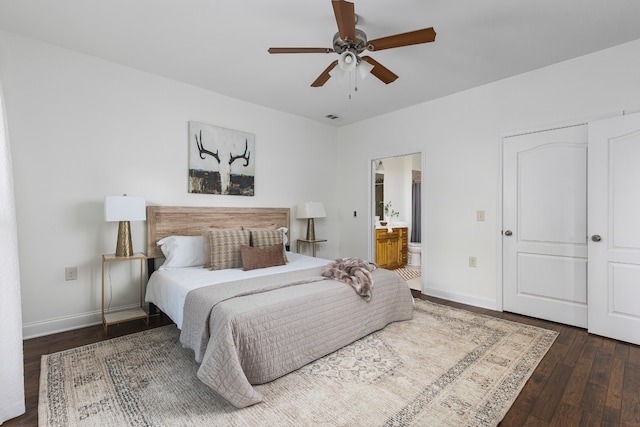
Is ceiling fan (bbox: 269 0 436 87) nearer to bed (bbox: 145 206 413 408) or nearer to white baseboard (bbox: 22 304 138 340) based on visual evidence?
bed (bbox: 145 206 413 408)

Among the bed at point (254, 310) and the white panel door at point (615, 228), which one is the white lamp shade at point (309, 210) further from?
the white panel door at point (615, 228)

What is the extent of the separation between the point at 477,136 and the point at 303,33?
Result: 2375mm

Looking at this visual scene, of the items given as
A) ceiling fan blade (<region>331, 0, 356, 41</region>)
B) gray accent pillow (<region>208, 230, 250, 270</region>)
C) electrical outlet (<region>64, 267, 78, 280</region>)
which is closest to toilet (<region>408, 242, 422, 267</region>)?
gray accent pillow (<region>208, 230, 250, 270</region>)

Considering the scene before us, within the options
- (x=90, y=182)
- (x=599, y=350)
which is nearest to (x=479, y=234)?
(x=599, y=350)

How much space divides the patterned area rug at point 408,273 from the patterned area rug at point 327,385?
237 centimetres

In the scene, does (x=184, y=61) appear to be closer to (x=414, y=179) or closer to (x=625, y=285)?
(x=625, y=285)

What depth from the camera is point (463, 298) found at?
12.2 ft

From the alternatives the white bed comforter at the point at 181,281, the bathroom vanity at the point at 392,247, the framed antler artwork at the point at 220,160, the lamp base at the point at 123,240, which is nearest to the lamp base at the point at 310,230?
the framed antler artwork at the point at 220,160

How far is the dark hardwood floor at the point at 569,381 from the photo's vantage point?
1.66m

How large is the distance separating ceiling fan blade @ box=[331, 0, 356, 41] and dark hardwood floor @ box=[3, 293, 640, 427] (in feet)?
8.03

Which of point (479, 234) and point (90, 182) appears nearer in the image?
point (90, 182)

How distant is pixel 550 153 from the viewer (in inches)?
122

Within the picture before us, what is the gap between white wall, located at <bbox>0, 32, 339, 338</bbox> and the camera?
263 cm

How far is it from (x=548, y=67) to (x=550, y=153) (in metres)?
0.88
